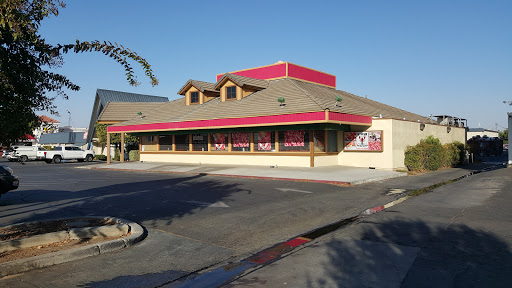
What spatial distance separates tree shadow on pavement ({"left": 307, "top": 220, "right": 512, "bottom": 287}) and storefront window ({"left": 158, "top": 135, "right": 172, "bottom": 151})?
1007 inches

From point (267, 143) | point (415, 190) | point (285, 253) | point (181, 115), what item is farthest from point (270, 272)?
point (181, 115)

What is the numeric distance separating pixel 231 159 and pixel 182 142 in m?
5.77

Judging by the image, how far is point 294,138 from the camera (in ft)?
77.9

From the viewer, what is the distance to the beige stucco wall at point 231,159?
23.6 meters

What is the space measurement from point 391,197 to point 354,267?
7888 mm

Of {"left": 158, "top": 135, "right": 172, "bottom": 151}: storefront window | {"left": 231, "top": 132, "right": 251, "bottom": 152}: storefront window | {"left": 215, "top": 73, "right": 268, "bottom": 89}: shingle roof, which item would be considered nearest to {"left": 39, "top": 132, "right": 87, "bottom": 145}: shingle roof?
{"left": 158, "top": 135, "right": 172, "bottom": 151}: storefront window

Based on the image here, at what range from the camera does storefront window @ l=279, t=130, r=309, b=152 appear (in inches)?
918

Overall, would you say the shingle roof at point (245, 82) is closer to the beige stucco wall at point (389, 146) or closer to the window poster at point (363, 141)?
the window poster at point (363, 141)

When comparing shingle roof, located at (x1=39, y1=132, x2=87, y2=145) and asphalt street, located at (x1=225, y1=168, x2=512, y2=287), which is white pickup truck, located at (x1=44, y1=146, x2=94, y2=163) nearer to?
shingle roof, located at (x1=39, y1=132, x2=87, y2=145)

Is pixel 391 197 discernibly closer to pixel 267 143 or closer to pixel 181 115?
pixel 267 143

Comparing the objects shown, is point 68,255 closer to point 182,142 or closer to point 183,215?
point 183,215

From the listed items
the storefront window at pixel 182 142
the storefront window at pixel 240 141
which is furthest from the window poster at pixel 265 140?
the storefront window at pixel 182 142

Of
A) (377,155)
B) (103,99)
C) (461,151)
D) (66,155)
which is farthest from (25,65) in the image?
(103,99)

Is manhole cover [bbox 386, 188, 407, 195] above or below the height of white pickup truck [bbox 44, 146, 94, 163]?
below
